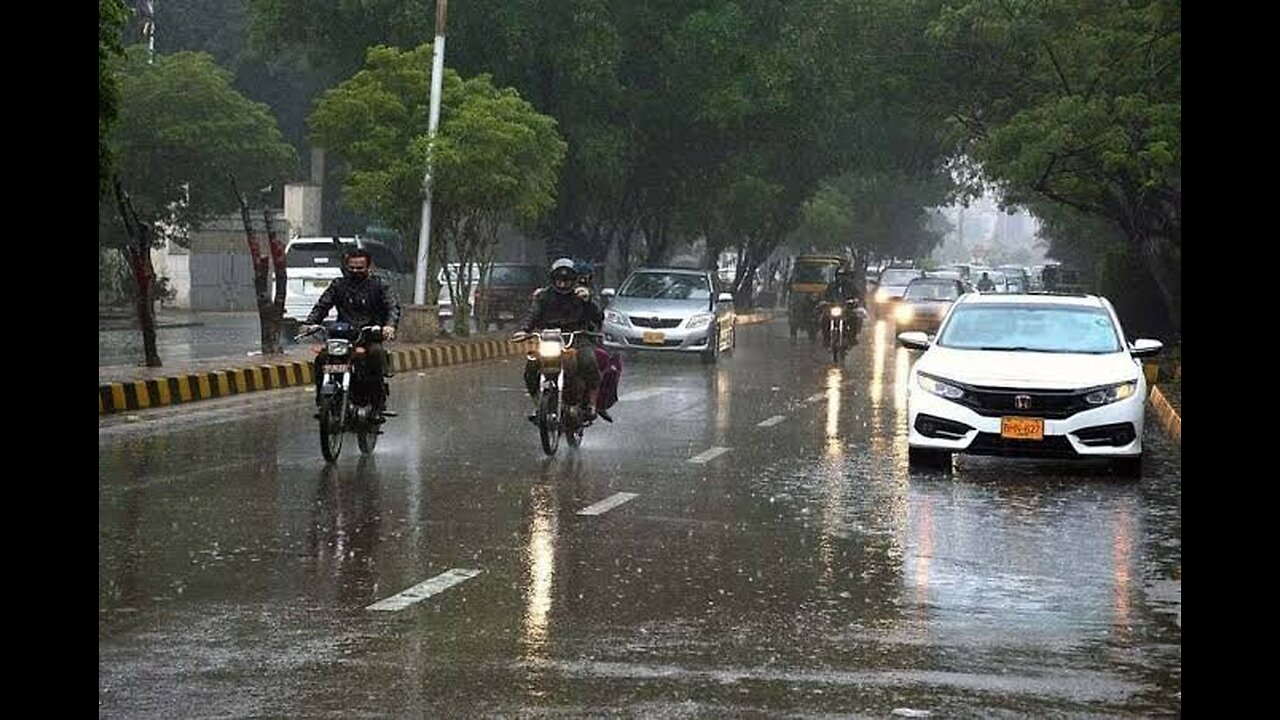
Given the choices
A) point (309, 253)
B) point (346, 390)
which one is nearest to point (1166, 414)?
point (346, 390)

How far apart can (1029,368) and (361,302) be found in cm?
526

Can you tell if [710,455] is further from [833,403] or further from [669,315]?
[669,315]

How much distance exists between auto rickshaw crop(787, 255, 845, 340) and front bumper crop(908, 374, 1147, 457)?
30.9 meters

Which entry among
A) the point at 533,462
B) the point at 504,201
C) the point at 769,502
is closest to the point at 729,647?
the point at 769,502

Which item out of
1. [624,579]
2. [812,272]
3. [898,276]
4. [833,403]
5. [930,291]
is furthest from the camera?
[898,276]

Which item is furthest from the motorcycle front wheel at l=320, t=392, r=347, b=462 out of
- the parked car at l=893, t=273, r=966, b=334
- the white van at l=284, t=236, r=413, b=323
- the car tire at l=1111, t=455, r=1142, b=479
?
the parked car at l=893, t=273, r=966, b=334

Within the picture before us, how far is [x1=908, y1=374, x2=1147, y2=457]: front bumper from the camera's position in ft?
55.1

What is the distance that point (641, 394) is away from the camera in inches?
1073

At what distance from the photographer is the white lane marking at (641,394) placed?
2631 cm

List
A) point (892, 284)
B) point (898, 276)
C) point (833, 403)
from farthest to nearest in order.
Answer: point (898, 276) → point (892, 284) → point (833, 403)

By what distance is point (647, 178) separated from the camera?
176 feet

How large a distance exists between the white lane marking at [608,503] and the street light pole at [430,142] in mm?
23199

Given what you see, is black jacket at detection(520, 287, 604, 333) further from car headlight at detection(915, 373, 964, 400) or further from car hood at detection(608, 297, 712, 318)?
car hood at detection(608, 297, 712, 318)

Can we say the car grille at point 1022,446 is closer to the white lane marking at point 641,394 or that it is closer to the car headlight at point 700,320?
the white lane marking at point 641,394
